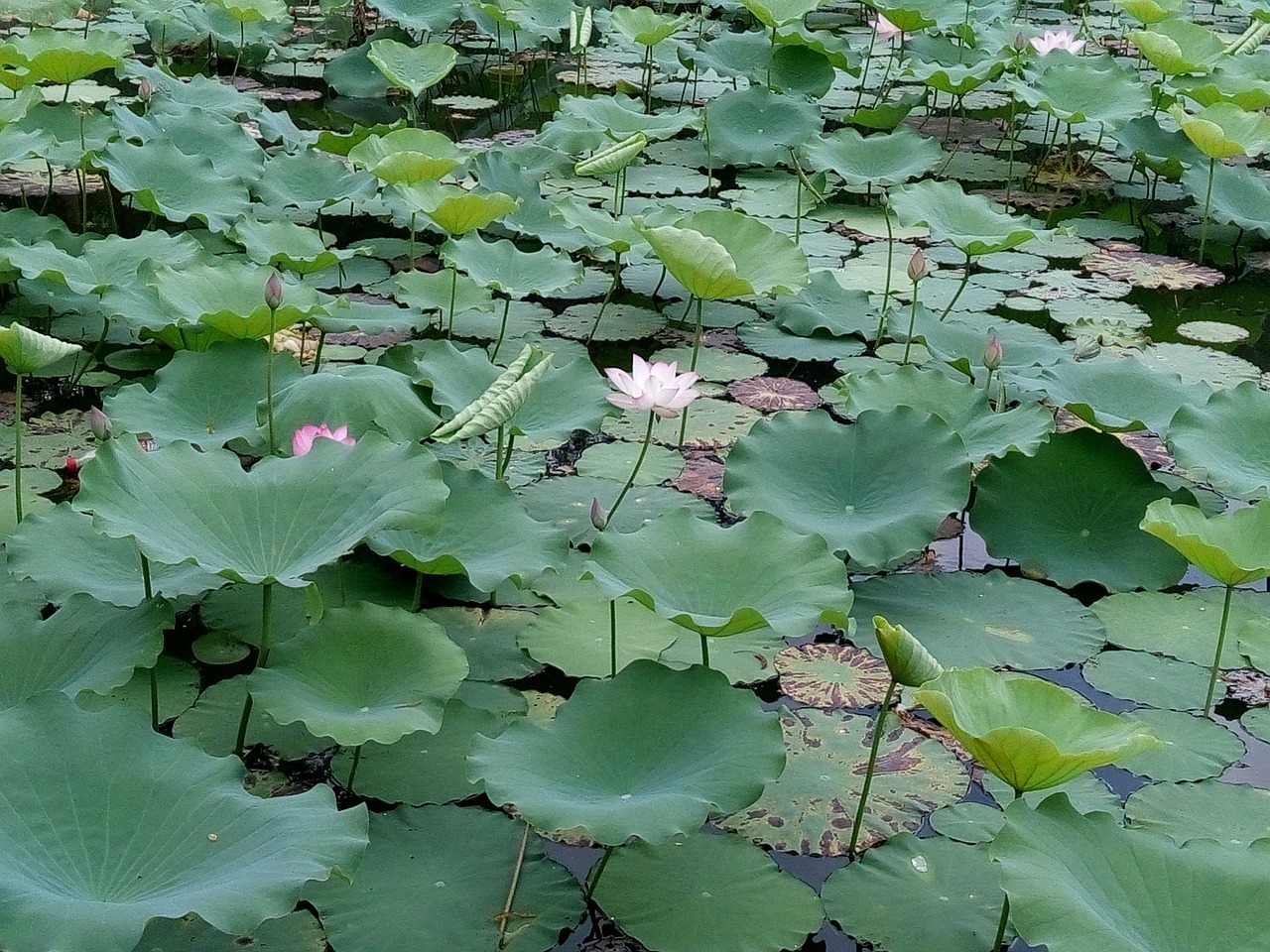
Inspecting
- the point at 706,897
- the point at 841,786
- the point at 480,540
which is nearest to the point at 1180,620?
the point at 841,786

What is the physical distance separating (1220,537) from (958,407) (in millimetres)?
657

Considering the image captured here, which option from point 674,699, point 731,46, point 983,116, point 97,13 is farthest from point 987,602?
point 97,13

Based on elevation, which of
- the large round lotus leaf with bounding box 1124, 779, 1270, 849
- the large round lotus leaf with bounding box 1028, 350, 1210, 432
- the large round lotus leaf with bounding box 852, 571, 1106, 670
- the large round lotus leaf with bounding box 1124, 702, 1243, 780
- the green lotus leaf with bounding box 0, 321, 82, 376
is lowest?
the large round lotus leaf with bounding box 852, 571, 1106, 670

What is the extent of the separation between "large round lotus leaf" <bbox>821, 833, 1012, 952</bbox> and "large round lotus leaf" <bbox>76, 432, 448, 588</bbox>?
764mm

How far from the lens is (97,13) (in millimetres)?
6684

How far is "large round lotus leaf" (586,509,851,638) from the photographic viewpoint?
186 centimetres

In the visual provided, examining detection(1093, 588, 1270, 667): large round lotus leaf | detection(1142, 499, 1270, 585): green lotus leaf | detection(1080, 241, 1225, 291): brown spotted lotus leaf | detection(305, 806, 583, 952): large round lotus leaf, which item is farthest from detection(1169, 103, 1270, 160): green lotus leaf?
detection(305, 806, 583, 952): large round lotus leaf

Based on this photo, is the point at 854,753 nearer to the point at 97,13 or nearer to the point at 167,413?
the point at 167,413

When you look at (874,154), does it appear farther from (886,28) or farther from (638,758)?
(638,758)

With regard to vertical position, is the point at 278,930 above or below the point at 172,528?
below

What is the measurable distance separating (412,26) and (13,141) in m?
2.74

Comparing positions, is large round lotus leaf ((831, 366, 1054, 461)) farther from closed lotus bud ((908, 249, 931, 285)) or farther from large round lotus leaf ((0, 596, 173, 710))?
large round lotus leaf ((0, 596, 173, 710))

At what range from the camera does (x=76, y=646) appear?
1.86 m

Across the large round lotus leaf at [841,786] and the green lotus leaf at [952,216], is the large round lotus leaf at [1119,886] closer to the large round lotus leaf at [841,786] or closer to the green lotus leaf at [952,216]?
the large round lotus leaf at [841,786]
